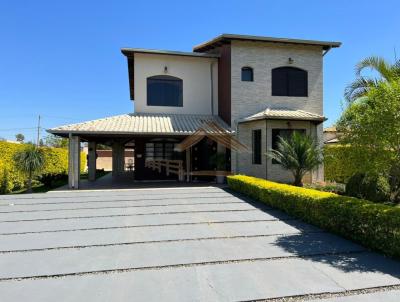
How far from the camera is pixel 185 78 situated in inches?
831

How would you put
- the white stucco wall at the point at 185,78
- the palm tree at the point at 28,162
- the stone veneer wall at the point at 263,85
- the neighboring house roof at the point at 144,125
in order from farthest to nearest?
1. the white stucco wall at the point at 185,78
2. the stone veneer wall at the point at 263,85
3. the palm tree at the point at 28,162
4. the neighboring house roof at the point at 144,125

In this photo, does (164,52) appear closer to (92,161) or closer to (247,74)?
(247,74)

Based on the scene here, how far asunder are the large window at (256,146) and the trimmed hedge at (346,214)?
6.44m

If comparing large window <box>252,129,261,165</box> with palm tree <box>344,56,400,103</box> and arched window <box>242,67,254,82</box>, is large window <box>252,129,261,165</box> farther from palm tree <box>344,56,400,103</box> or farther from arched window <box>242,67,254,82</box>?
palm tree <box>344,56,400,103</box>

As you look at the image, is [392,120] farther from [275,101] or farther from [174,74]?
[174,74]

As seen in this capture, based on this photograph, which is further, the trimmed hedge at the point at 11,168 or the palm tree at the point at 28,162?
the palm tree at the point at 28,162

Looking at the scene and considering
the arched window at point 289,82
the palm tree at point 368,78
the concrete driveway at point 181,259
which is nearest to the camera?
the concrete driveway at point 181,259

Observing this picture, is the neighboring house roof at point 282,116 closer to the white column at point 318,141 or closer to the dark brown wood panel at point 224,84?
the white column at point 318,141

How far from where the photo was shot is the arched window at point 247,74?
19.8m

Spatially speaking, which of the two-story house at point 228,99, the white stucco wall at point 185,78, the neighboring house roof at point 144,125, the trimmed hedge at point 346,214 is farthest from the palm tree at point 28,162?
the trimmed hedge at point 346,214

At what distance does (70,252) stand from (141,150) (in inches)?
562

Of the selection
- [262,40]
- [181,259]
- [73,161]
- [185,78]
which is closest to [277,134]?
[262,40]

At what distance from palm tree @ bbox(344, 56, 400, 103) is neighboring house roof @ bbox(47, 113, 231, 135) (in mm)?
6665

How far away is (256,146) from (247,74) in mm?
4536
